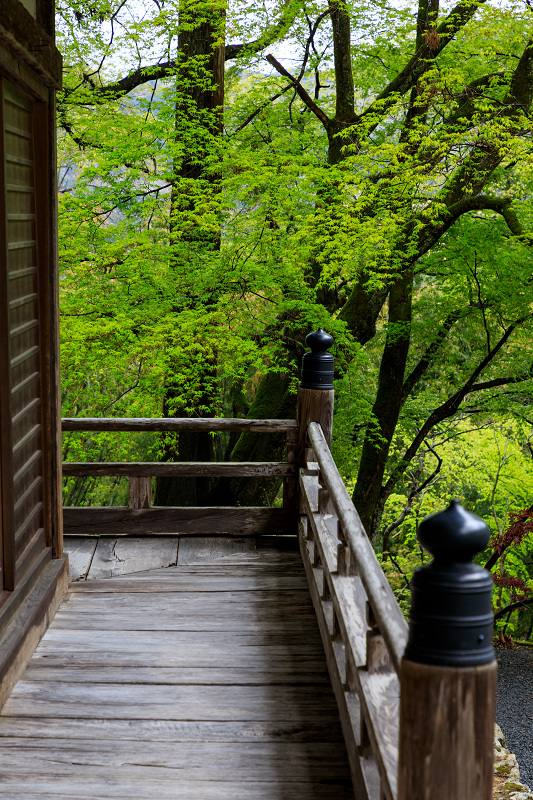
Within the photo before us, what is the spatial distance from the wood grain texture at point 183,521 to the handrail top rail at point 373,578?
5.06 feet

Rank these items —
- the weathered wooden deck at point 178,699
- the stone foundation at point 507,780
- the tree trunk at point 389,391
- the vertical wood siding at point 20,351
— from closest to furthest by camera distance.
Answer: the weathered wooden deck at point 178,699 → the vertical wood siding at point 20,351 → the stone foundation at point 507,780 → the tree trunk at point 389,391

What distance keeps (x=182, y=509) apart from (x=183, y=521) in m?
0.09

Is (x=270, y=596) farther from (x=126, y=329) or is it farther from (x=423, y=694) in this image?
(x=126, y=329)

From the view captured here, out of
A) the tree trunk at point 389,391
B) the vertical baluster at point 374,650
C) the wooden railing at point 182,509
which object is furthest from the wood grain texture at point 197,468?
the tree trunk at point 389,391

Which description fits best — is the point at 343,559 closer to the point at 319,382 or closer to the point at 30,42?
the point at 319,382

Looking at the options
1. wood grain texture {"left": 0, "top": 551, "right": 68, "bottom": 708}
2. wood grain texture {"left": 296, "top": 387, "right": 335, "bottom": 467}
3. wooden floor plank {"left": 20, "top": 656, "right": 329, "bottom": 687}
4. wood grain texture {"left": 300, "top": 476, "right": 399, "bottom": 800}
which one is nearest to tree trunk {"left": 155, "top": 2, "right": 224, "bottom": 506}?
wood grain texture {"left": 296, "top": 387, "right": 335, "bottom": 467}

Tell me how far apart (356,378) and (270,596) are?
18.4 ft

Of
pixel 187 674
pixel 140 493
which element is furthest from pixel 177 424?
pixel 187 674

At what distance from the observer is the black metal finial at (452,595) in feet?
4.42

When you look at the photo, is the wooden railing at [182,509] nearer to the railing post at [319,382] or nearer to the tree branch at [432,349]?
the railing post at [319,382]

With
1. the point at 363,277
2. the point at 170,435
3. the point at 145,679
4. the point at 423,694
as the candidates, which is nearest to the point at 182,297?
the point at 170,435

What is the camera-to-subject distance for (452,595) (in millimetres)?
1367

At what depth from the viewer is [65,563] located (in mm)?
4051

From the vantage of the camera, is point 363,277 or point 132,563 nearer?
point 132,563
